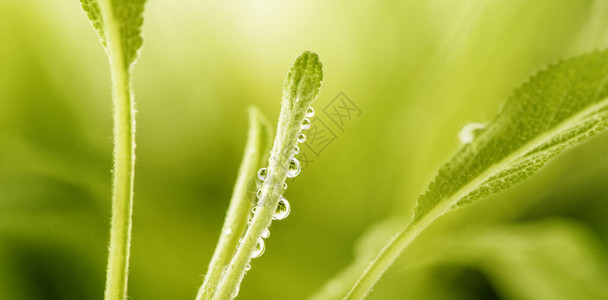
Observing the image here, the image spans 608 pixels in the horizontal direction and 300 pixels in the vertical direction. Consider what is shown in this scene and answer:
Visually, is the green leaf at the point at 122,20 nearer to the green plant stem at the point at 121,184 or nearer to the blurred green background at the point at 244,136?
the green plant stem at the point at 121,184

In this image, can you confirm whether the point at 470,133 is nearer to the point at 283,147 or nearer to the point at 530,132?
the point at 530,132

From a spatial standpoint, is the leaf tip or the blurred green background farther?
the blurred green background

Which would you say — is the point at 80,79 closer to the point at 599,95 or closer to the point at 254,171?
the point at 254,171

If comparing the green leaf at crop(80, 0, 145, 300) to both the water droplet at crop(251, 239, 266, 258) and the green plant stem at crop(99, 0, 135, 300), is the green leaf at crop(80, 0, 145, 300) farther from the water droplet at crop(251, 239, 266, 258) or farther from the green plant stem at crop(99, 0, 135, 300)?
the water droplet at crop(251, 239, 266, 258)

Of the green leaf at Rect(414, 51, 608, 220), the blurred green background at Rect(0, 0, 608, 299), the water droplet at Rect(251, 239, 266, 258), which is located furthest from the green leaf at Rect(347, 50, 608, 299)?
the blurred green background at Rect(0, 0, 608, 299)

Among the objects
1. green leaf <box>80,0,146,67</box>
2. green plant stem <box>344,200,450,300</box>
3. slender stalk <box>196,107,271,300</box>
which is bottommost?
green plant stem <box>344,200,450,300</box>

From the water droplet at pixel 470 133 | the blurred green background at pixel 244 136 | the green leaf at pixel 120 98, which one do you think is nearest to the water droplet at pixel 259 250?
the green leaf at pixel 120 98

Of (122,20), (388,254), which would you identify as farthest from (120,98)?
(388,254)
